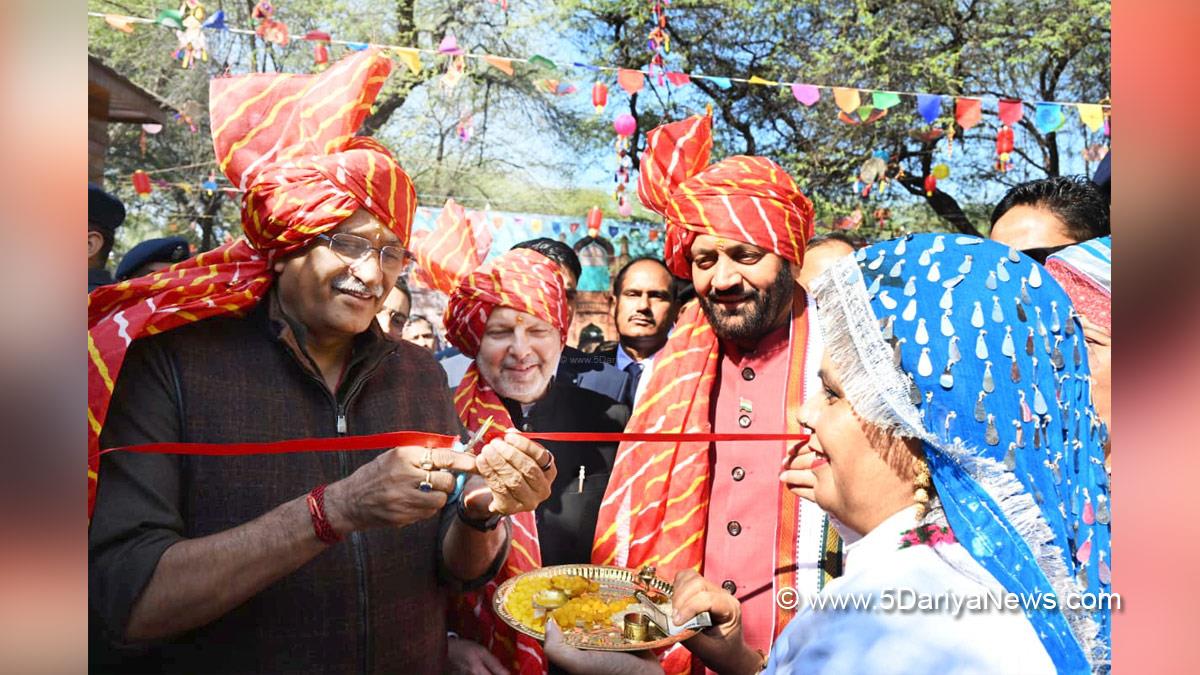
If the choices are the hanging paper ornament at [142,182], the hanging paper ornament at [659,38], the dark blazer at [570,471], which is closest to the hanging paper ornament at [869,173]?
the hanging paper ornament at [659,38]

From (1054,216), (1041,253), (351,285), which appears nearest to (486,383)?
(351,285)

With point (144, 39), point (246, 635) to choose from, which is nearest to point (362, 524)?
point (246, 635)

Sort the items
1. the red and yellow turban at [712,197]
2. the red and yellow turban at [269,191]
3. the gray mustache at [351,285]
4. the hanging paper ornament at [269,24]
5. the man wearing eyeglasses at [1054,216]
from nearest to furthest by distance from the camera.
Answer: the red and yellow turban at [269,191] → the gray mustache at [351,285] → the red and yellow turban at [712,197] → the man wearing eyeglasses at [1054,216] → the hanging paper ornament at [269,24]

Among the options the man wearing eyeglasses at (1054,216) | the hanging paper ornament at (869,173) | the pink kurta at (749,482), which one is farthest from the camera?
the hanging paper ornament at (869,173)

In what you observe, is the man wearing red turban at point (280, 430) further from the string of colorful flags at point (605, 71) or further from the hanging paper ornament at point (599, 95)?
the hanging paper ornament at point (599, 95)

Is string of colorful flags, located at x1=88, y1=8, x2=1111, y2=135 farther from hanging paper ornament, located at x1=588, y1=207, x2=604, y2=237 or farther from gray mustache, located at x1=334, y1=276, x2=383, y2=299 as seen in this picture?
gray mustache, located at x1=334, y1=276, x2=383, y2=299

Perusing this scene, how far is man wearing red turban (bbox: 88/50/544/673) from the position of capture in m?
2.13

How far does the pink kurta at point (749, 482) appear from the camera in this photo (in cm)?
284

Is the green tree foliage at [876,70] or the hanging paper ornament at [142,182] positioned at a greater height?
the green tree foliage at [876,70]

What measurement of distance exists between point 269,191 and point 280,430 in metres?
0.69

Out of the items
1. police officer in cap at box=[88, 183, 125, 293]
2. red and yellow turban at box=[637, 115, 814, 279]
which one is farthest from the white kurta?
police officer in cap at box=[88, 183, 125, 293]

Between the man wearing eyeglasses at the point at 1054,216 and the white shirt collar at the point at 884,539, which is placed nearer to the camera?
the white shirt collar at the point at 884,539
